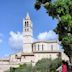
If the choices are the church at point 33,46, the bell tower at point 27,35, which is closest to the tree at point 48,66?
the church at point 33,46

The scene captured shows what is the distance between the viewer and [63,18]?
20578 millimetres

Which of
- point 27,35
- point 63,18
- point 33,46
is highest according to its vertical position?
point 27,35

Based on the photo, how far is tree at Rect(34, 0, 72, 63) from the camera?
20.5 meters

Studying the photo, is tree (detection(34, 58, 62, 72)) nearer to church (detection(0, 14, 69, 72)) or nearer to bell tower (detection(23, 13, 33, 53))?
church (detection(0, 14, 69, 72))

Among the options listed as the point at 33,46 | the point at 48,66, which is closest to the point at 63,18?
the point at 48,66

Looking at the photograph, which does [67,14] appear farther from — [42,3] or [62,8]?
[42,3]

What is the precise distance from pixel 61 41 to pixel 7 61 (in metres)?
88.0

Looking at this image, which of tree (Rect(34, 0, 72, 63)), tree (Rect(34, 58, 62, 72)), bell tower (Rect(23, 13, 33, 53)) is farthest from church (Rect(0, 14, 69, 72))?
tree (Rect(34, 0, 72, 63))

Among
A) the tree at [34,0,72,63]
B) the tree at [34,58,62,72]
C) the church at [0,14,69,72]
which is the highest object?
the church at [0,14,69,72]

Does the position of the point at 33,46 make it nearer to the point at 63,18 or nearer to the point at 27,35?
the point at 27,35

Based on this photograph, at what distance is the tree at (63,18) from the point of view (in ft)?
67.4

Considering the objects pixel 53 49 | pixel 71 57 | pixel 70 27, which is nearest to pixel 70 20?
pixel 70 27

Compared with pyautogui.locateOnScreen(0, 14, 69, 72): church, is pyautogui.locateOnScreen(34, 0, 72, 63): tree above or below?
below

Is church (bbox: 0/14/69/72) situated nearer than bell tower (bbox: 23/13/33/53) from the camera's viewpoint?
Yes
